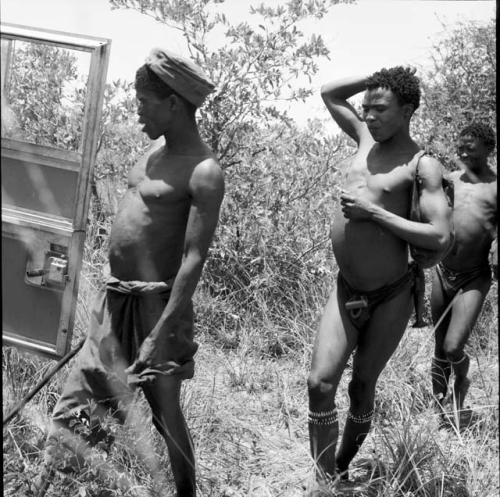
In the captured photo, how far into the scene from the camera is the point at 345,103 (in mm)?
4199

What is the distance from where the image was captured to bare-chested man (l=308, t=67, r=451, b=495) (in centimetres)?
367

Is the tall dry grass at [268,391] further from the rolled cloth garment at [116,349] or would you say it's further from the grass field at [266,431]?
the rolled cloth garment at [116,349]

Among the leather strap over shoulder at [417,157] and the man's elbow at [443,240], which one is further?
the leather strap over shoulder at [417,157]

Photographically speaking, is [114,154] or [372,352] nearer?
[372,352]

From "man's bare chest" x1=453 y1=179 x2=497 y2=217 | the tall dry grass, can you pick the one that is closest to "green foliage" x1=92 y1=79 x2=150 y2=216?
the tall dry grass

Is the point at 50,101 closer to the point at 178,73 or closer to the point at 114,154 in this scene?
the point at 114,154

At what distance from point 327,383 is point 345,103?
1.42 meters

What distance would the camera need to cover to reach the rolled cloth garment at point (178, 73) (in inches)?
130

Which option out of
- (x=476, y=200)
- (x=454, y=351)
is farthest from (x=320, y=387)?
(x=476, y=200)

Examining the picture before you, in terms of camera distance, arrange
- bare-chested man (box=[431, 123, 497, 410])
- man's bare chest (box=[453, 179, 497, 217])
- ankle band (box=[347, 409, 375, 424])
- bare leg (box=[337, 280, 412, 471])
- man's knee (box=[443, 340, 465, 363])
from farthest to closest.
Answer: man's bare chest (box=[453, 179, 497, 217]) < bare-chested man (box=[431, 123, 497, 410]) < man's knee (box=[443, 340, 465, 363]) < ankle band (box=[347, 409, 375, 424]) < bare leg (box=[337, 280, 412, 471])

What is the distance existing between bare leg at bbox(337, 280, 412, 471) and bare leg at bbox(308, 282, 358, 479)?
0.27 ft

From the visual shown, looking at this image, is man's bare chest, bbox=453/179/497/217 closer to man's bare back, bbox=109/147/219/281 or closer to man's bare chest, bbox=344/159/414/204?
man's bare chest, bbox=344/159/414/204

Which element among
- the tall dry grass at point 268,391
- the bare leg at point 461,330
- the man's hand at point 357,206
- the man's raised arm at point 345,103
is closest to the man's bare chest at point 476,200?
the bare leg at point 461,330

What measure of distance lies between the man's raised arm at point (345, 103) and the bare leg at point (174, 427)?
1550 mm
